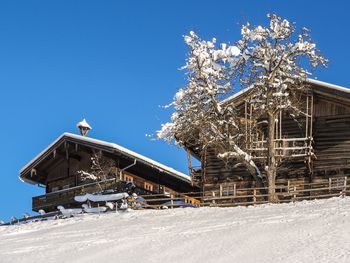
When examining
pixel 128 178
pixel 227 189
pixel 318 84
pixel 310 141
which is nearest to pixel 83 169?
pixel 128 178

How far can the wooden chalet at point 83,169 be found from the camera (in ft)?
133

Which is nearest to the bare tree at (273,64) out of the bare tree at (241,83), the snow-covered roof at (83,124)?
the bare tree at (241,83)

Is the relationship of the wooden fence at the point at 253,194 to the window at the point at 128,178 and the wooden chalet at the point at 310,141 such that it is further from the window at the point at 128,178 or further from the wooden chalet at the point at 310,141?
the window at the point at 128,178

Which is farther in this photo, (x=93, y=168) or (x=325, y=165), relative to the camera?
(x=93, y=168)

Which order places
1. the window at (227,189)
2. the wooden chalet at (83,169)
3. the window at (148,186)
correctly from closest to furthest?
the window at (227,189), the wooden chalet at (83,169), the window at (148,186)

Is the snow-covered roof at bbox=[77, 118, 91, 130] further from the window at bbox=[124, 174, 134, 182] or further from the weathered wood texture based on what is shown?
the weathered wood texture

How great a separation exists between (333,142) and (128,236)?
15667mm

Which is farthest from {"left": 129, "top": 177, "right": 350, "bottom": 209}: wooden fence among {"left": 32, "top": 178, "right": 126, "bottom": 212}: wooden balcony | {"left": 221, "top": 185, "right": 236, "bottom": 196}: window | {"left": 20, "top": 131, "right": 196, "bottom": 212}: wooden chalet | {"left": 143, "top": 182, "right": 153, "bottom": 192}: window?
{"left": 143, "top": 182, "right": 153, "bottom": 192}: window

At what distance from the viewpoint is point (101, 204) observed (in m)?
39.4

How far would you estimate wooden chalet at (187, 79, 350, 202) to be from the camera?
36.3 m

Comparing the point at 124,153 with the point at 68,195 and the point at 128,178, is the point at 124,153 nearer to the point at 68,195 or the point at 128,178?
the point at 128,178

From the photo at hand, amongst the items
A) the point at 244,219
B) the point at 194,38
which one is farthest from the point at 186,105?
the point at 244,219

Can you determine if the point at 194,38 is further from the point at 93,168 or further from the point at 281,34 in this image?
the point at 93,168

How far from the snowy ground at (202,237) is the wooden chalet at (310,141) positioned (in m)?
7.26
